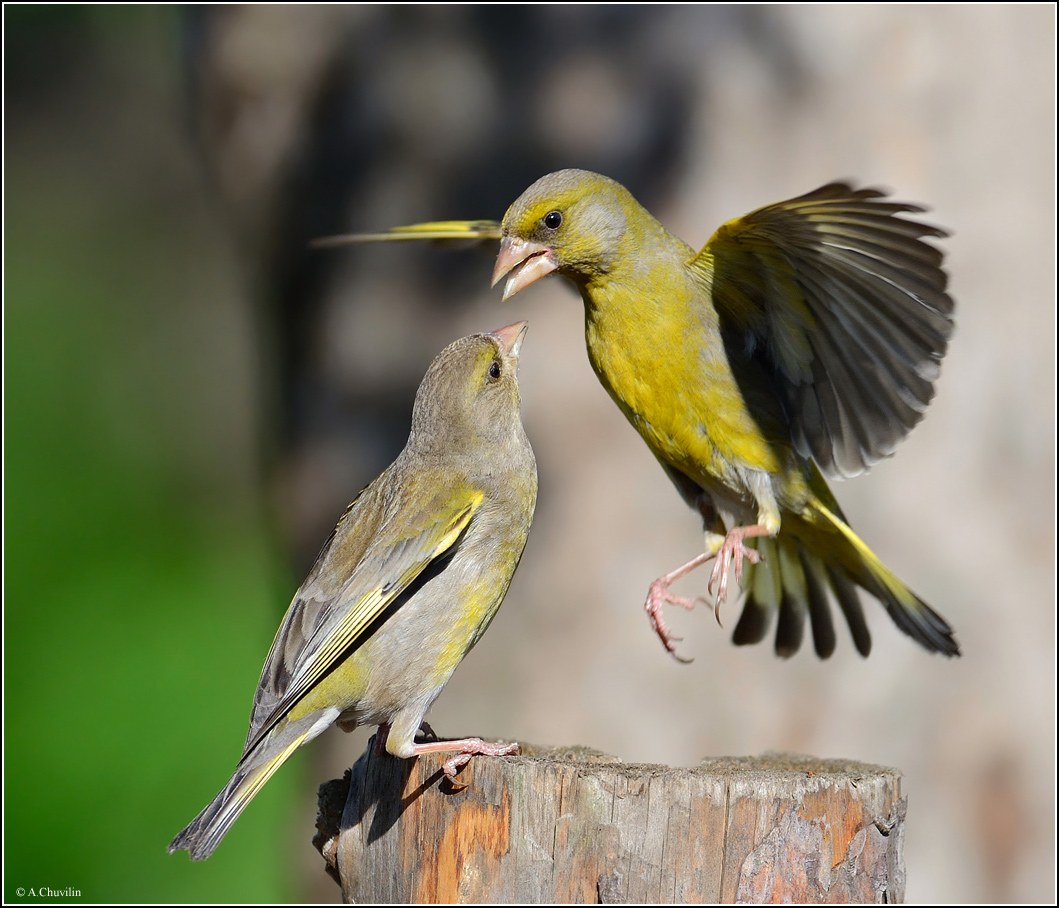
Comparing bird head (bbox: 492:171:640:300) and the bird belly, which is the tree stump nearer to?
the bird belly

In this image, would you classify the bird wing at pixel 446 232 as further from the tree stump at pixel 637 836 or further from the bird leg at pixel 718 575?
the tree stump at pixel 637 836

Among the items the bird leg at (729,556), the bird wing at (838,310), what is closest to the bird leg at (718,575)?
the bird leg at (729,556)

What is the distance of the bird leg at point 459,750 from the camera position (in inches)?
130

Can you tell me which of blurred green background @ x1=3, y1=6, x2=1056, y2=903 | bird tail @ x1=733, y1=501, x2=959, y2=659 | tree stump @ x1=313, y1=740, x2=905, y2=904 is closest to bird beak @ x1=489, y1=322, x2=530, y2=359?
bird tail @ x1=733, y1=501, x2=959, y2=659

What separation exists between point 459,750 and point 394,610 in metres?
0.55

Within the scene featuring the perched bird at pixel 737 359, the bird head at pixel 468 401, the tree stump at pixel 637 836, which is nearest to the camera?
the tree stump at pixel 637 836

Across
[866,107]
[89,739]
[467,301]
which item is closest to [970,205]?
[866,107]

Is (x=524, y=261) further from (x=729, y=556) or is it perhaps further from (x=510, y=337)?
(x=729, y=556)

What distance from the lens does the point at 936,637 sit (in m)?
4.38

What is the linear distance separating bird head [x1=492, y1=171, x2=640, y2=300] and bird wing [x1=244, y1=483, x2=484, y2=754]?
92 cm

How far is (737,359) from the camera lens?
4.30 m

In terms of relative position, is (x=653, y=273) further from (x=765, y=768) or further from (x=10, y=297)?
(x=10, y=297)

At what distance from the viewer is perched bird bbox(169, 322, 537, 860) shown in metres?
3.59

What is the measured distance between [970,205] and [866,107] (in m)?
0.78
